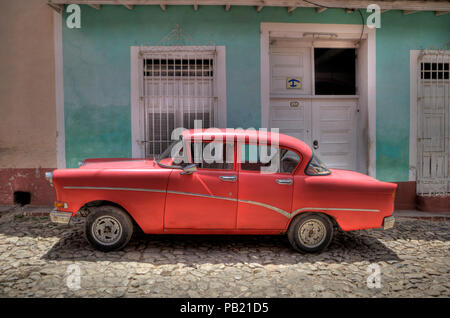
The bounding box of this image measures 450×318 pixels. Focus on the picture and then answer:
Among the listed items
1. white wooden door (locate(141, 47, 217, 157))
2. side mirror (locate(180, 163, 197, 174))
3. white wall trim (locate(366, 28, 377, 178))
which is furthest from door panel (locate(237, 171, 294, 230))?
white wall trim (locate(366, 28, 377, 178))

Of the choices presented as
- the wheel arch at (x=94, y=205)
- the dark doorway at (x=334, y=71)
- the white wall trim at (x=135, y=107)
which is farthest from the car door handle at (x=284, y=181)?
the dark doorway at (x=334, y=71)

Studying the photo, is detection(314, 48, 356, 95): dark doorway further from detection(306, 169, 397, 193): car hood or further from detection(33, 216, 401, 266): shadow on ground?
detection(33, 216, 401, 266): shadow on ground

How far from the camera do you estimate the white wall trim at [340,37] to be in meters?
6.49

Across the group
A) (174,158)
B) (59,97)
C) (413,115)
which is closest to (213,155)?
(174,158)

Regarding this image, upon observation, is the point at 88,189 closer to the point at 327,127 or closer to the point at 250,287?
the point at 250,287

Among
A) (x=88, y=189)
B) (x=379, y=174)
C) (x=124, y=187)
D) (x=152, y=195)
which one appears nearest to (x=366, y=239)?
(x=379, y=174)

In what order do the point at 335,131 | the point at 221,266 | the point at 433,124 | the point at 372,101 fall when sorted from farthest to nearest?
the point at 335,131 < the point at 433,124 < the point at 372,101 < the point at 221,266

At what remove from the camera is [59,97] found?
6.38 meters

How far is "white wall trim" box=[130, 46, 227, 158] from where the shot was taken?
641cm

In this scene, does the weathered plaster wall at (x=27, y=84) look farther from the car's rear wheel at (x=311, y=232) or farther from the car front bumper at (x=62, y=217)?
the car's rear wheel at (x=311, y=232)

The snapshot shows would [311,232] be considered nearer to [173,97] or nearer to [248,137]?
[248,137]

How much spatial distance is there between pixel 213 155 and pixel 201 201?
60 cm

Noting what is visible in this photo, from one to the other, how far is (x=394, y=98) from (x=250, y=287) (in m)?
5.26

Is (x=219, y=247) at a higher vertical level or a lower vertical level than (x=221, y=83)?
lower
